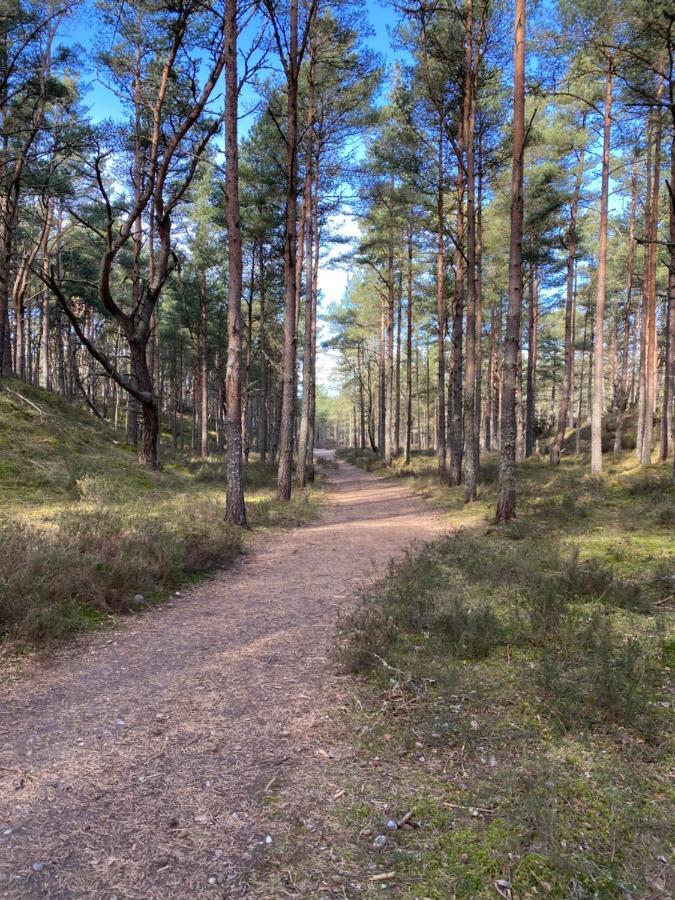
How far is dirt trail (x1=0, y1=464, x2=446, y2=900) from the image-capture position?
1992mm

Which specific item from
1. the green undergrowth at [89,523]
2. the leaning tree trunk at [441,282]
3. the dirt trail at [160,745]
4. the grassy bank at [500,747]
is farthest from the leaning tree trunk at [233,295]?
the leaning tree trunk at [441,282]

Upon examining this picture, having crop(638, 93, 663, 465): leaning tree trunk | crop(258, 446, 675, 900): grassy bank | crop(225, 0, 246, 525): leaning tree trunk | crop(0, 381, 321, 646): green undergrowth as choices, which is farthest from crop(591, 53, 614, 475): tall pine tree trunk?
crop(258, 446, 675, 900): grassy bank

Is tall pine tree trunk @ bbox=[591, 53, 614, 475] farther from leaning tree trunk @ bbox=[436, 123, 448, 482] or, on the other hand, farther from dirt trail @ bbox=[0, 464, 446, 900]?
Answer: dirt trail @ bbox=[0, 464, 446, 900]

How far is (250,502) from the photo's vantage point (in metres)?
12.7

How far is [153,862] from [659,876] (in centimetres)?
202

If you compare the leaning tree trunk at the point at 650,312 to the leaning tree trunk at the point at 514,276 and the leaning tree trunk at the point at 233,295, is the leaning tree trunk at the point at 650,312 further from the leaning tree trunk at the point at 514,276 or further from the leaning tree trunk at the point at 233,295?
the leaning tree trunk at the point at 233,295

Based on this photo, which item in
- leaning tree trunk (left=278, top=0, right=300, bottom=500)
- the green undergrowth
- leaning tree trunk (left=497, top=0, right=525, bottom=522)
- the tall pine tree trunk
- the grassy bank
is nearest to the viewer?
the grassy bank

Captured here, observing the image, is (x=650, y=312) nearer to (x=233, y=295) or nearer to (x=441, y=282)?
(x=441, y=282)

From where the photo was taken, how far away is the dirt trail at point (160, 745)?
1.99 m

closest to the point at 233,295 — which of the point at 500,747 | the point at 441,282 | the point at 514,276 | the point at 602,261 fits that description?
the point at 514,276

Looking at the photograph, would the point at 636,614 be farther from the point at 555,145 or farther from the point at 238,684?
the point at 555,145

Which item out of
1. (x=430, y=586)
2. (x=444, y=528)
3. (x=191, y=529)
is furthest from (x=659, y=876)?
(x=444, y=528)

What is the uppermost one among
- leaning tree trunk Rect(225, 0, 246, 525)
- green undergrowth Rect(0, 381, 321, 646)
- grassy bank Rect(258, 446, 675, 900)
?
leaning tree trunk Rect(225, 0, 246, 525)

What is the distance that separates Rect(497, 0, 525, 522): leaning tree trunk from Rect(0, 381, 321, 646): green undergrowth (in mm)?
4763
